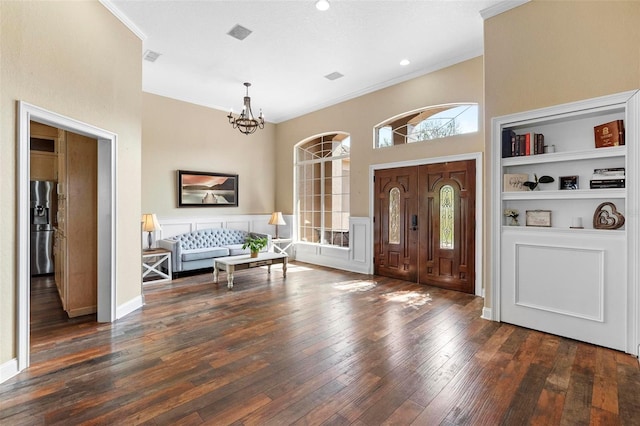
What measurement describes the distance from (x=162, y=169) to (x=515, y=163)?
6.15 m

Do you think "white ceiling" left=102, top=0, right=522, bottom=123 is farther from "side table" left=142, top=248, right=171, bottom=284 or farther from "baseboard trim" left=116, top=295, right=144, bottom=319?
"baseboard trim" left=116, top=295, right=144, bottom=319

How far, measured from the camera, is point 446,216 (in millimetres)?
4984

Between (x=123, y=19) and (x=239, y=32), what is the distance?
1345mm

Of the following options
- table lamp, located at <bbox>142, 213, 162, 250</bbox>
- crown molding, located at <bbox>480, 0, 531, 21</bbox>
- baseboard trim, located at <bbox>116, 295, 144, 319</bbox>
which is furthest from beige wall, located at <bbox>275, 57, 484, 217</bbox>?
baseboard trim, located at <bbox>116, 295, 144, 319</bbox>

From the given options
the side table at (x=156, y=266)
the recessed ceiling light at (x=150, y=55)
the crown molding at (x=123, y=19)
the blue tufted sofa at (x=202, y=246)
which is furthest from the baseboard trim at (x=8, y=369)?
the recessed ceiling light at (x=150, y=55)

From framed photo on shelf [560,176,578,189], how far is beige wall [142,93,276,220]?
233 inches

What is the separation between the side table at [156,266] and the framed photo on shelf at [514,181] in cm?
531

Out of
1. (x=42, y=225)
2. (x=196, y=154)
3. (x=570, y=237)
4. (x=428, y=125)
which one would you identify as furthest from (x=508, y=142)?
(x=42, y=225)

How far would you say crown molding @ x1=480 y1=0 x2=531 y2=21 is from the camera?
3.44m

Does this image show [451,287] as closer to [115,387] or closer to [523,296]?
[523,296]

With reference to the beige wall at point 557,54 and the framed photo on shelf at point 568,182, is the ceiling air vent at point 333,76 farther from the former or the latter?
the framed photo on shelf at point 568,182

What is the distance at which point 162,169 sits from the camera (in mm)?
6293

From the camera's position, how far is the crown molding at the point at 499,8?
3.44 metres

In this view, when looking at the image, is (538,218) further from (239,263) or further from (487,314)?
(239,263)
